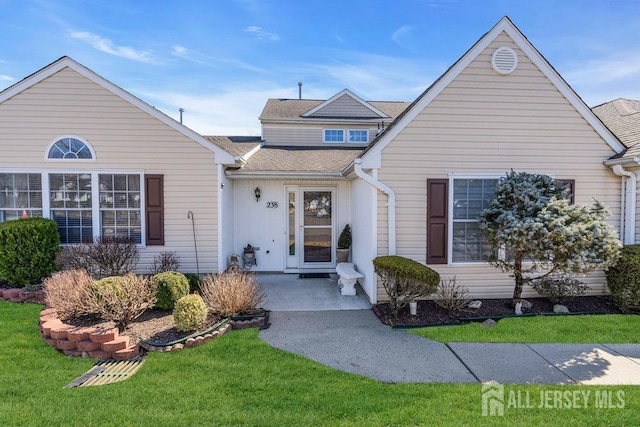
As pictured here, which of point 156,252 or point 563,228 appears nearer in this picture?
point 563,228

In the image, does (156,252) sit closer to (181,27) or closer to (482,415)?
(181,27)

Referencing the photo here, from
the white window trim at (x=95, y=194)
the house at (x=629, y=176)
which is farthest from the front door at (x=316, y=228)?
the house at (x=629, y=176)

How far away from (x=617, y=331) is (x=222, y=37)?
12.5 m

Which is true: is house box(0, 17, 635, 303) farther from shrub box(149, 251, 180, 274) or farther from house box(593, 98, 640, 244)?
shrub box(149, 251, 180, 274)

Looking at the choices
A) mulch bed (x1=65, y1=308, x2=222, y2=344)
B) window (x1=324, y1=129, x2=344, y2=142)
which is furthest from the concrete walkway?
window (x1=324, y1=129, x2=344, y2=142)

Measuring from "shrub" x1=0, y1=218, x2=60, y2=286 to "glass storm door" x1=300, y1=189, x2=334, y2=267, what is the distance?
599 cm

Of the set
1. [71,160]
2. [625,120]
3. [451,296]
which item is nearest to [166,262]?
[71,160]

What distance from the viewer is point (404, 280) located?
6.07 meters

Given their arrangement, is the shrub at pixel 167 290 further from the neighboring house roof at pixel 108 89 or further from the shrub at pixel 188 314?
the neighboring house roof at pixel 108 89

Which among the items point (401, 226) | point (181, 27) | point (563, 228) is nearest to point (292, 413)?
point (401, 226)

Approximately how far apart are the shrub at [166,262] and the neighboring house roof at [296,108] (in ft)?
26.0

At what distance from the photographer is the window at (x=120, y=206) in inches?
316

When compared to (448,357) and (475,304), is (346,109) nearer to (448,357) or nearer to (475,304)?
(475,304)

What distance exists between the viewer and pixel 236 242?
388 inches
